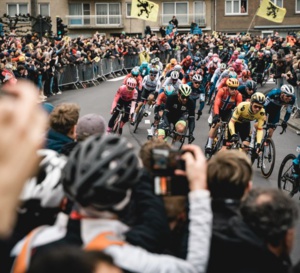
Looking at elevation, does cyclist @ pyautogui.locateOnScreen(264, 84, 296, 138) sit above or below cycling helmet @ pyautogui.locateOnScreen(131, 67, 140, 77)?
below

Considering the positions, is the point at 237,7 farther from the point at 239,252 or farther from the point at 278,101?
the point at 239,252

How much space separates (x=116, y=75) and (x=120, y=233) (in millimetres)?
32374

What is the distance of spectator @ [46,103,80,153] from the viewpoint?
14.5 feet

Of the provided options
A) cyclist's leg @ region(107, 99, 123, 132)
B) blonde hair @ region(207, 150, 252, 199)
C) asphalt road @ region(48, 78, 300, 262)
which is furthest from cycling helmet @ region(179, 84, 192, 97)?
blonde hair @ region(207, 150, 252, 199)

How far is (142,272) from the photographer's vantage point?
2324mm

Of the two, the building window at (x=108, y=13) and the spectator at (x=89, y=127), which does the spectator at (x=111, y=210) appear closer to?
the spectator at (x=89, y=127)

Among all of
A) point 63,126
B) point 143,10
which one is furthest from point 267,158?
point 143,10

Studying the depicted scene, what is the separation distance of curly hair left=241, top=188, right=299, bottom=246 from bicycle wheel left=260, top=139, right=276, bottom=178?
8.27m

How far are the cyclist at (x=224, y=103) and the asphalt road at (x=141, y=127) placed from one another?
1.14 metres

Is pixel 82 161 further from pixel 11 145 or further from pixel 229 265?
pixel 11 145

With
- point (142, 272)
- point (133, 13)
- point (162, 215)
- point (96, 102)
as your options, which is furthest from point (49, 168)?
point (133, 13)

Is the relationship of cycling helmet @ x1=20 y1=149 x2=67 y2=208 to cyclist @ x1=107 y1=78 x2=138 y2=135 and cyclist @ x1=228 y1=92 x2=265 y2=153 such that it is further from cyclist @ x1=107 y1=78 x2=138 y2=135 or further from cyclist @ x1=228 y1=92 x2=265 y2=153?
cyclist @ x1=107 y1=78 x2=138 y2=135

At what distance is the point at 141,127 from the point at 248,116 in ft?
22.1

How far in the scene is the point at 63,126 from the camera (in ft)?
14.7
